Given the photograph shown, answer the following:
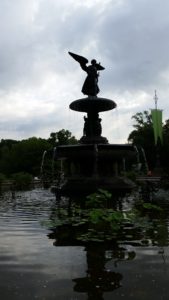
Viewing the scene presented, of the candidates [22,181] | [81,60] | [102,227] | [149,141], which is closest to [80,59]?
[81,60]

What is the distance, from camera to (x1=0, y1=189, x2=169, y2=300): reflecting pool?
5410mm

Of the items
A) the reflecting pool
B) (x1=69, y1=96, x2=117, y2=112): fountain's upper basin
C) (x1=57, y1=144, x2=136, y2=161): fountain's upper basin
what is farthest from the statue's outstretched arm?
the reflecting pool

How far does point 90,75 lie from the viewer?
883 inches

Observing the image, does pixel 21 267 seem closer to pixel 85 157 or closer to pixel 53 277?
pixel 53 277

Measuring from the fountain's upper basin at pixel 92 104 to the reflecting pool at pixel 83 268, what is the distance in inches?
466

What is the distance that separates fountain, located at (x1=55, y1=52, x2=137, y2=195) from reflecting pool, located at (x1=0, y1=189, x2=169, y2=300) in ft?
25.0

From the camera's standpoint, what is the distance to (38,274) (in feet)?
20.6

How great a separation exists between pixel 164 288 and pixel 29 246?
3638 millimetres

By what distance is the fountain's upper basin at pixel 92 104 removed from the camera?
21125 millimetres

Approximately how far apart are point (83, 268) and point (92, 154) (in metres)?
12.2

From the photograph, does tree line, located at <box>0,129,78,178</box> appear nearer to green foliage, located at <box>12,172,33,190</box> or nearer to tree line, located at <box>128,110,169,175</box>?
tree line, located at <box>128,110,169,175</box>

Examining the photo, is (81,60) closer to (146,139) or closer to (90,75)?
(90,75)

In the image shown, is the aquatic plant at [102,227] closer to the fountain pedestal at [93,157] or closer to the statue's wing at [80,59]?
the fountain pedestal at [93,157]

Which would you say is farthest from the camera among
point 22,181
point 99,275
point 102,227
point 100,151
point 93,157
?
point 22,181
